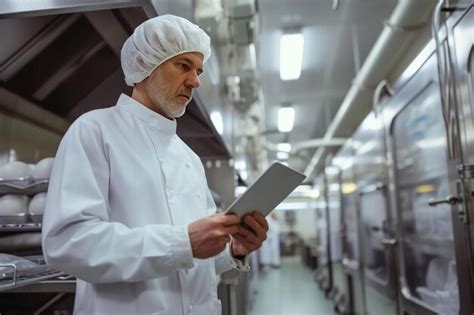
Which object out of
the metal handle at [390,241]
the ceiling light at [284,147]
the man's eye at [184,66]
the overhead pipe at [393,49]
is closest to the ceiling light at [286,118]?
the ceiling light at [284,147]

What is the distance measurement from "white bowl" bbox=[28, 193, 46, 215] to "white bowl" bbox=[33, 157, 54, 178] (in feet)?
0.23

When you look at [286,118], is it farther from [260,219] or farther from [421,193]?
[260,219]

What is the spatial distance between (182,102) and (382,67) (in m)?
2.82

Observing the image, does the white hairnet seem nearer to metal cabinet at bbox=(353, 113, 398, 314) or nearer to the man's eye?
the man's eye

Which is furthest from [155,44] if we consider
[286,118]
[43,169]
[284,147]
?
[284,147]

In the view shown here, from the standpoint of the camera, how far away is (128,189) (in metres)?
0.90

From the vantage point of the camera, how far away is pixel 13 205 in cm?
120

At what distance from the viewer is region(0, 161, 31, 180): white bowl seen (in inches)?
48.9

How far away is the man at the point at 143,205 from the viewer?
2.61 ft

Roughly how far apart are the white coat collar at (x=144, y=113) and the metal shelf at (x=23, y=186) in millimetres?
389

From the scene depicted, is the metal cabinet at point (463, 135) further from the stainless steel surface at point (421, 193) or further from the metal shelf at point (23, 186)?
the metal shelf at point (23, 186)

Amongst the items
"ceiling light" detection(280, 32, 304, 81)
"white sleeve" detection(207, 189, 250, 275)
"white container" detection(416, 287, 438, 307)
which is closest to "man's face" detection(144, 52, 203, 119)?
"white sleeve" detection(207, 189, 250, 275)

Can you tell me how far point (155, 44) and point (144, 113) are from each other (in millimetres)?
180

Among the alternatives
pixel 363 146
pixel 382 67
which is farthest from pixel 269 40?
pixel 363 146
